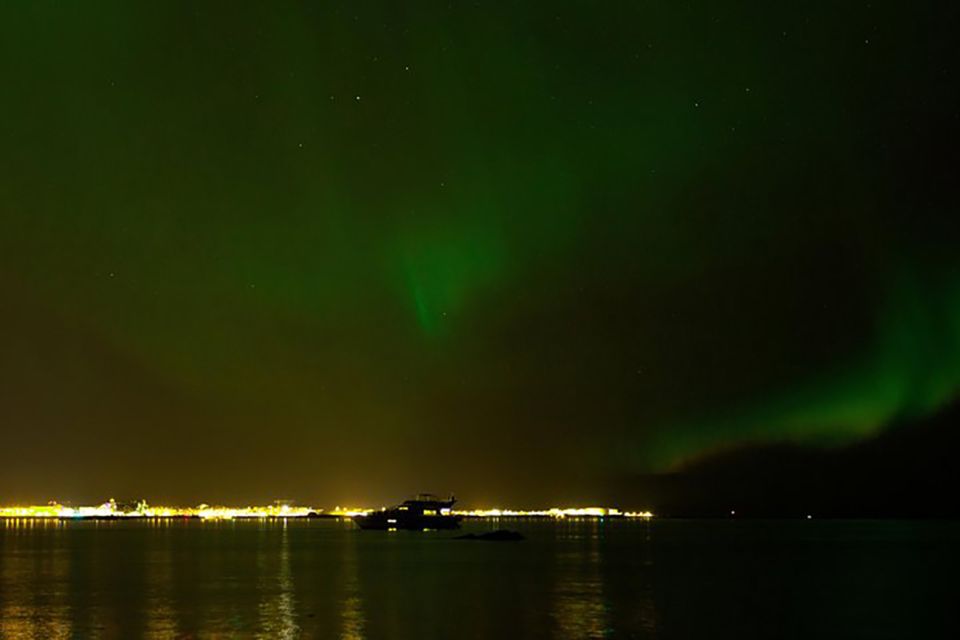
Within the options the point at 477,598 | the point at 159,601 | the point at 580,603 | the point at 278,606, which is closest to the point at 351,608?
the point at 278,606

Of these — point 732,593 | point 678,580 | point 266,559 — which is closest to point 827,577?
point 678,580

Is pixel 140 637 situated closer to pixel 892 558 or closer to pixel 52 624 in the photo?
pixel 52 624

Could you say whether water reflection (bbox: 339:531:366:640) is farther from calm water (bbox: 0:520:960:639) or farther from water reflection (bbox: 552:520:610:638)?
water reflection (bbox: 552:520:610:638)

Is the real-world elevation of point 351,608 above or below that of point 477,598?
above

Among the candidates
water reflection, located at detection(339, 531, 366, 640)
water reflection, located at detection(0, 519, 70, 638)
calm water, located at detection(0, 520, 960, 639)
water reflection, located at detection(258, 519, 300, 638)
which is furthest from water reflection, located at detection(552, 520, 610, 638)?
water reflection, located at detection(0, 519, 70, 638)

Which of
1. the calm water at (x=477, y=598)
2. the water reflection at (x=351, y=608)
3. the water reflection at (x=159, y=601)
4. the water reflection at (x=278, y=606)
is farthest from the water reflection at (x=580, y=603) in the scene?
the water reflection at (x=159, y=601)

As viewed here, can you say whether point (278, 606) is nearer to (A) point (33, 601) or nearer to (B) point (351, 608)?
(B) point (351, 608)

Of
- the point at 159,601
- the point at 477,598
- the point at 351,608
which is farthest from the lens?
the point at 477,598

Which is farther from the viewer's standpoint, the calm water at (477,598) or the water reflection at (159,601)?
the calm water at (477,598)

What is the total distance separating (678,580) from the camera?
61.4 m

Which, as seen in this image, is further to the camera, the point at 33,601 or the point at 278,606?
the point at 33,601

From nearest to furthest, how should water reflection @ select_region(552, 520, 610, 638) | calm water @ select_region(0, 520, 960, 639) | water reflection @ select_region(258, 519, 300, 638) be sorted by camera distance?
water reflection @ select_region(258, 519, 300, 638) < water reflection @ select_region(552, 520, 610, 638) < calm water @ select_region(0, 520, 960, 639)

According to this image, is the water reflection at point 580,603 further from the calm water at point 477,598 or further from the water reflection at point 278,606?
the water reflection at point 278,606

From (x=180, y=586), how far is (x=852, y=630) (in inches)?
1353
